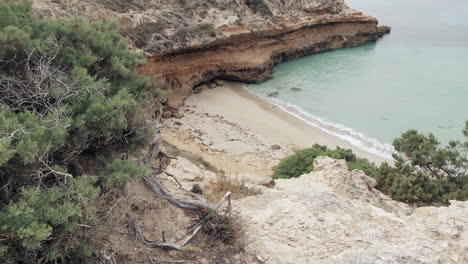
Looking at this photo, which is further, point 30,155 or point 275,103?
point 275,103

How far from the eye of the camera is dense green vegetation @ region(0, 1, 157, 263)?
3068 mm

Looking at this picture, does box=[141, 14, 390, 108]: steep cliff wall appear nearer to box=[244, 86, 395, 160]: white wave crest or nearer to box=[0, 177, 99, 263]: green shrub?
box=[244, 86, 395, 160]: white wave crest

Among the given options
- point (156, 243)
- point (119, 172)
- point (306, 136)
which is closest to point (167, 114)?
point (306, 136)

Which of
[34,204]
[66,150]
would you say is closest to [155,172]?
[66,150]

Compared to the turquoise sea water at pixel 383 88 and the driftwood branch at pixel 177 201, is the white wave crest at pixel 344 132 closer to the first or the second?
the turquoise sea water at pixel 383 88

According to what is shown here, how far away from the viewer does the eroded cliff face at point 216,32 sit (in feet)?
66.6

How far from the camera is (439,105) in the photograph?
21062mm

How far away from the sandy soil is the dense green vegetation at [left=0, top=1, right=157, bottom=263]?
8.69 meters

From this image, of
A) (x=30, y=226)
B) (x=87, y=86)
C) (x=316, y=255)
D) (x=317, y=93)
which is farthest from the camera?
(x=317, y=93)

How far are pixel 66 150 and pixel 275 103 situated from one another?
1883 centimetres

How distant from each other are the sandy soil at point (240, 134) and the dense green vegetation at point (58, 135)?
8.69m

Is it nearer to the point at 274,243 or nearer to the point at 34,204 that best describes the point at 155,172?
the point at 274,243

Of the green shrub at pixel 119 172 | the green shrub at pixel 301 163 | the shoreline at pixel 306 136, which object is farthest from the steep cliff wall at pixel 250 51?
the green shrub at pixel 119 172

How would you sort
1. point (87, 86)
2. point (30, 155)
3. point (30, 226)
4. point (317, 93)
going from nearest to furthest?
point (30, 226) < point (30, 155) < point (87, 86) < point (317, 93)
